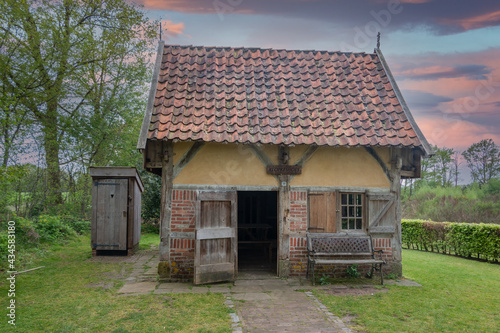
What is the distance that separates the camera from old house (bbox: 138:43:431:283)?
739 centimetres

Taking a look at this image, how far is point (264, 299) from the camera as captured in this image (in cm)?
636

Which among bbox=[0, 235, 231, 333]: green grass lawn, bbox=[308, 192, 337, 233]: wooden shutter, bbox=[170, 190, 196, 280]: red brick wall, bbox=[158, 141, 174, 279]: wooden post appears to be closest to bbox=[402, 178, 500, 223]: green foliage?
bbox=[308, 192, 337, 233]: wooden shutter

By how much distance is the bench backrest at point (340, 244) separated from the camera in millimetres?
7706

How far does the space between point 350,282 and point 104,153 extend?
12.8m

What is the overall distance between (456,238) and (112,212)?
→ 499 inches

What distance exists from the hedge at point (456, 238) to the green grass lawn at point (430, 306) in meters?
3.63

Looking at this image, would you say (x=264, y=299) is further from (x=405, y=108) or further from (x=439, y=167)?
(x=439, y=167)

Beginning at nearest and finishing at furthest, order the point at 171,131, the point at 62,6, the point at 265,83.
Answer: the point at 171,131
the point at 265,83
the point at 62,6

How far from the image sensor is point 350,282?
7.62 meters

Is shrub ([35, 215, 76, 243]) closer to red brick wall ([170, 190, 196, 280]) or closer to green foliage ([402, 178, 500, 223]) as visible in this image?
red brick wall ([170, 190, 196, 280])

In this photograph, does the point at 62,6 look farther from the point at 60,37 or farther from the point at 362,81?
the point at 362,81

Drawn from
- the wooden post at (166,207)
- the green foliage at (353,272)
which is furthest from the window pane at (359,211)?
the wooden post at (166,207)

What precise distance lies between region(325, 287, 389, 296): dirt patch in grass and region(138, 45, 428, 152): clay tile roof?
3.03 m

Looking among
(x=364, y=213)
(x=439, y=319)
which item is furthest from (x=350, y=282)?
(x=439, y=319)
